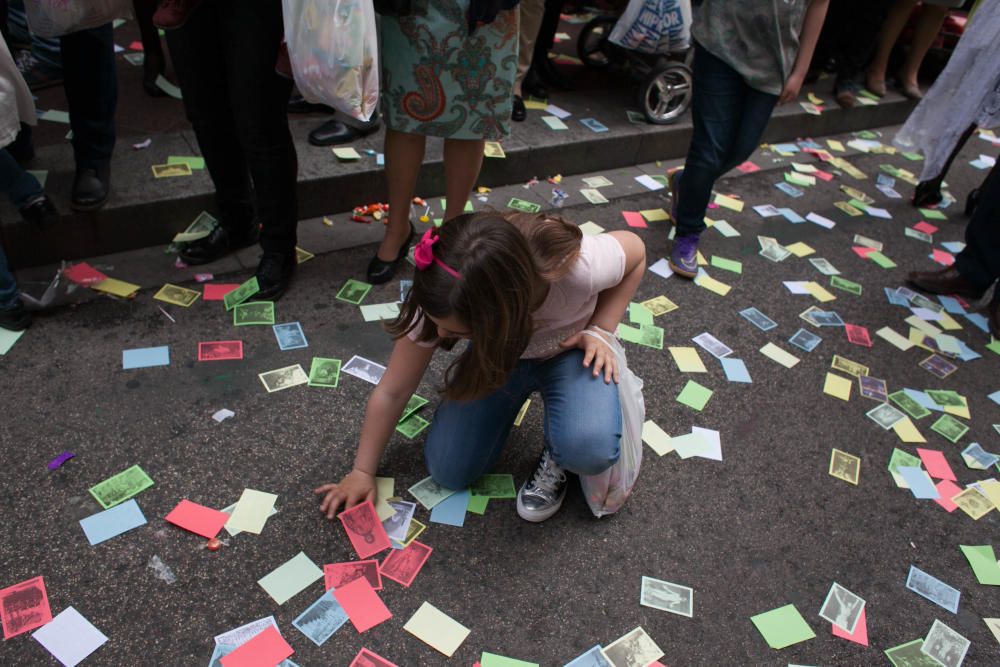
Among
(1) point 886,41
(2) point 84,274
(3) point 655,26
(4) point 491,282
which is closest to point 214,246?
(2) point 84,274

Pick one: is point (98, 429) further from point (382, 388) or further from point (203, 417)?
point (382, 388)

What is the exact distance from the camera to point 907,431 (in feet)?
Result: 7.80

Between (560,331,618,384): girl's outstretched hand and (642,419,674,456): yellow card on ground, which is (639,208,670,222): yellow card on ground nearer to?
(642,419,674,456): yellow card on ground

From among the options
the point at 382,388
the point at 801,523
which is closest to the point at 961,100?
the point at 801,523

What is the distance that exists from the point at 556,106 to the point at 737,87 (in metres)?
1.59

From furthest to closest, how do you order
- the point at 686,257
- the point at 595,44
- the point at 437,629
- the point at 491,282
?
the point at 595,44 → the point at 686,257 → the point at 437,629 → the point at 491,282

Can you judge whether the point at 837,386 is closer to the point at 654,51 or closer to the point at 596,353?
the point at 596,353

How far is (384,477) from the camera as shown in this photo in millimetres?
1957

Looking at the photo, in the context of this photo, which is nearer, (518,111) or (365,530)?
(365,530)

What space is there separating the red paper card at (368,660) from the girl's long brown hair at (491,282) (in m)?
0.66

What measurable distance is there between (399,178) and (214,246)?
0.81 meters

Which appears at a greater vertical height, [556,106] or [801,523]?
[556,106]

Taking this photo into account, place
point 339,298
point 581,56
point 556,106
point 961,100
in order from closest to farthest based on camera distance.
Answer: point 339,298 → point 961,100 → point 556,106 → point 581,56

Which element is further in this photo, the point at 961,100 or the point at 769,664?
the point at 961,100
